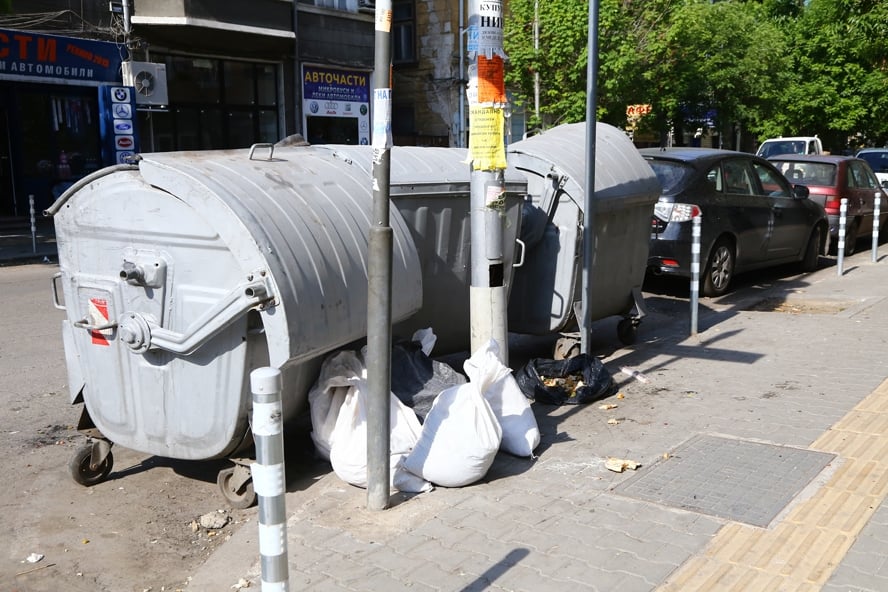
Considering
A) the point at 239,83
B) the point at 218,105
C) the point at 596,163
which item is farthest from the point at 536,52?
the point at 596,163

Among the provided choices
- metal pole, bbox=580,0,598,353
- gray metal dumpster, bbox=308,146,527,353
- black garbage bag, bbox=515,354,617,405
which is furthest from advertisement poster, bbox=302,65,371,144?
black garbage bag, bbox=515,354,617,405

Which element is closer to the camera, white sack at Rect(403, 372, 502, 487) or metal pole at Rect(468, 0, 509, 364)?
white sack at Rect(403, 372, 502, 487)

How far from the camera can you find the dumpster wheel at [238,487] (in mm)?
4570

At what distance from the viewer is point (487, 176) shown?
5.61 m

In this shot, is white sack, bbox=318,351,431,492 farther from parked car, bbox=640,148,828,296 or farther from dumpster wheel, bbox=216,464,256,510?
parked car, bbox=640,148,828,296

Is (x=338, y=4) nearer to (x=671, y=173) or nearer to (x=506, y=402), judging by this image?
(x=671, y=173)

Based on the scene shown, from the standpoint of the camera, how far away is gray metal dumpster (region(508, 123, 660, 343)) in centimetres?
675

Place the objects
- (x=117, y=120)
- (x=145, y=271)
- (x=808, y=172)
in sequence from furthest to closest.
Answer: (x=117, y=120) → (x=808, y=172) → (x=145, y=271)

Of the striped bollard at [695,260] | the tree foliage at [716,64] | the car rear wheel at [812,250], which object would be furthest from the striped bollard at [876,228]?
the striped bollard at [695,260]

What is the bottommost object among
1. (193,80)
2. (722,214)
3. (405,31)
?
(722,214)

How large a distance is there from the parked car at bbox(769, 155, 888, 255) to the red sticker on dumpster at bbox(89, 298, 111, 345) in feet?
40.0

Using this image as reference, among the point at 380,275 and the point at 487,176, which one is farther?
the point at 487,176

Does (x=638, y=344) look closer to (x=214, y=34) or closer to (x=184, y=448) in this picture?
(x=184, y=448)

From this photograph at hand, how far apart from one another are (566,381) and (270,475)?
3.92 m
